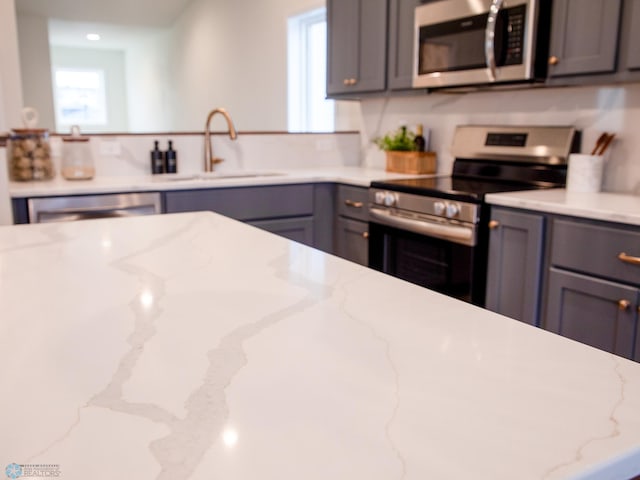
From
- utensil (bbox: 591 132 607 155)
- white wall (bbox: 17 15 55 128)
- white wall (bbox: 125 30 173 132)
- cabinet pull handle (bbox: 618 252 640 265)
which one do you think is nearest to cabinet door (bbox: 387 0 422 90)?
utensil (bbox: 591 132 607 155)

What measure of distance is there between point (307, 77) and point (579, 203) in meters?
2.73

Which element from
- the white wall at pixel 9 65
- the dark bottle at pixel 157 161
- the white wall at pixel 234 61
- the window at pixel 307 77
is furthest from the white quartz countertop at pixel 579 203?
the white wall at pixel 9 65

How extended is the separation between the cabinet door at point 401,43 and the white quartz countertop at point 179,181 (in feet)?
1.71

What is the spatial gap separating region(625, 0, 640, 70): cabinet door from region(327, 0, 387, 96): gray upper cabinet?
1370 millimetres

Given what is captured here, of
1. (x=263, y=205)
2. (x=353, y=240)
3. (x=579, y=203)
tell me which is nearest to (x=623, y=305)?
(x=579, y=203)

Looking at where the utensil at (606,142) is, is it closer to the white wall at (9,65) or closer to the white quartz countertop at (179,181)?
the white quartz countertop at (179,181)

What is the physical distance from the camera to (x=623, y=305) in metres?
1.92

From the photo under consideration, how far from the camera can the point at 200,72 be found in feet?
20.5

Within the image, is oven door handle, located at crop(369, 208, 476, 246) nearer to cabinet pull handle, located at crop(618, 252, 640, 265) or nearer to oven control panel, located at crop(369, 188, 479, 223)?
oven control panel, located at crop(369, 188, 479, 223)

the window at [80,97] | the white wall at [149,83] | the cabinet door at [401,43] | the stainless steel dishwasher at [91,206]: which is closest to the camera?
the stainless steel dishwasher at [91,206]

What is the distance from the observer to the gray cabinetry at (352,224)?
310 centimetres

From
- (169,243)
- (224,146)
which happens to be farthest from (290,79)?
(169,243)

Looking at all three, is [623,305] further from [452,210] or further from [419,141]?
[419,141]

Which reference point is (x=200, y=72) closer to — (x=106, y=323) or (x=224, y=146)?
(x=224, y=146)
